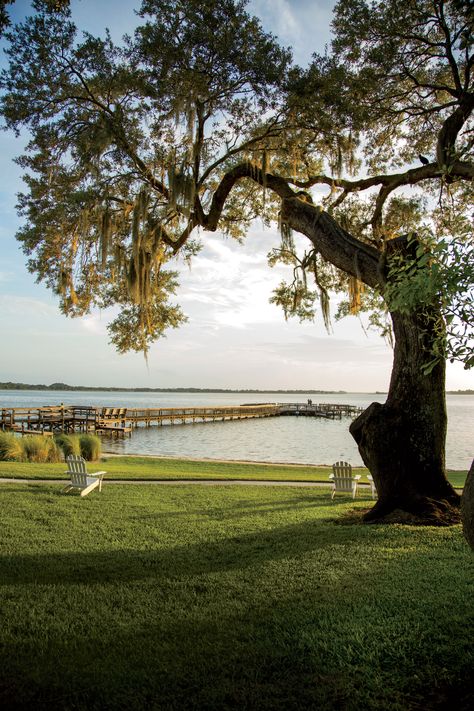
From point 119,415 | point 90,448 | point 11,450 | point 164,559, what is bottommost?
point 119,415

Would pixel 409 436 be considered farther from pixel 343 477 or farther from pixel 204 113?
pixel 204 113

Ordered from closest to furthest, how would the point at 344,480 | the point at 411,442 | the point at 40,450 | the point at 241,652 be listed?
the point at 241,652, the point at 411,442, the point at 344,480, the point at 40,450

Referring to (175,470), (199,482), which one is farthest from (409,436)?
(175,470)

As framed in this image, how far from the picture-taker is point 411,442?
26.2ft

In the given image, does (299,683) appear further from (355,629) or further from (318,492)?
(318,492)

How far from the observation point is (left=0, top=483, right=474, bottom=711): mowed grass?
3.20m

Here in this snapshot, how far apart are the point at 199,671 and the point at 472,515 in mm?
2104

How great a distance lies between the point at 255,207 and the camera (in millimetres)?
13781

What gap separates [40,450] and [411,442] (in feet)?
47.9

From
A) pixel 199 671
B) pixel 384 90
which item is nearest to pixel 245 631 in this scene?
pixel 199 671

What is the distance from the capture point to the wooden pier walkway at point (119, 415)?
37.9m

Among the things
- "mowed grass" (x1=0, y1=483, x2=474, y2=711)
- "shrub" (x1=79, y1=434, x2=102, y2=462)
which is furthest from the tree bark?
"shrub" (x1=79, y1=434, x2=102, y2=462)

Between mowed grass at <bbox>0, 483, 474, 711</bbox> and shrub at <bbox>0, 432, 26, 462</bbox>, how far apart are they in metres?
11.1

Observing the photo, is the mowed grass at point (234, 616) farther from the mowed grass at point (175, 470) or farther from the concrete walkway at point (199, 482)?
the mowed grass at point (175, 470)
